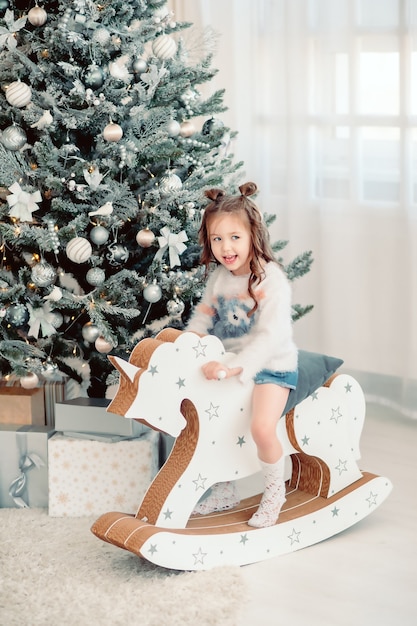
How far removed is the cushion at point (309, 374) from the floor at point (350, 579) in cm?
38

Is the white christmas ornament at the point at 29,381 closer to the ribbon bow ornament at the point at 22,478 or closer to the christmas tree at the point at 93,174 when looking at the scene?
the christmas tree at the point at 93,174

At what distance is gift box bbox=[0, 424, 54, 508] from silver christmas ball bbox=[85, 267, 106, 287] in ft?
1.52

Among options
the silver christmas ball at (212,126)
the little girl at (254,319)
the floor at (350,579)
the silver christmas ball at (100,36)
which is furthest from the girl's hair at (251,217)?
the floor at (350,579)

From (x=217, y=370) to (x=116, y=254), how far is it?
51 cm

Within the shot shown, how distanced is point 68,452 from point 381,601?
0.93 m

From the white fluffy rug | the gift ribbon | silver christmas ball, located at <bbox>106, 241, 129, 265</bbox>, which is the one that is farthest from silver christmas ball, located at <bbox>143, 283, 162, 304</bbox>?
the white fluffy rug

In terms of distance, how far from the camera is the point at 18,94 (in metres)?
2.29

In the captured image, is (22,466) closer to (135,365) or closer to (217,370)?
(135,365)

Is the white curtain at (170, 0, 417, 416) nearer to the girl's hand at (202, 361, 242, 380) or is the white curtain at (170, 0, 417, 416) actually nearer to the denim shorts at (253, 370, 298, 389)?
the denim shorts at (253, 370, 298, 389)

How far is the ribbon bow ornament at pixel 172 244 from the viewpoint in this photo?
2.38m

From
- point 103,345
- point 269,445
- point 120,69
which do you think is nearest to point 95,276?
point 103,345

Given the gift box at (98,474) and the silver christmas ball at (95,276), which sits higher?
the silver christmas ball at (95,276)

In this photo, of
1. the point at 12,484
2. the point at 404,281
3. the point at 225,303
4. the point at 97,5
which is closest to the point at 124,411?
the point at 225,303

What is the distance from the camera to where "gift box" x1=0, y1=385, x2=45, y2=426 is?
2.58 metres
